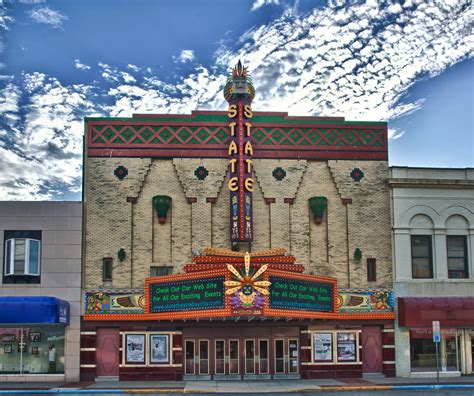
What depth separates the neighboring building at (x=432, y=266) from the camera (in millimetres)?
32125

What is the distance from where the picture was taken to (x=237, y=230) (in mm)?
31438

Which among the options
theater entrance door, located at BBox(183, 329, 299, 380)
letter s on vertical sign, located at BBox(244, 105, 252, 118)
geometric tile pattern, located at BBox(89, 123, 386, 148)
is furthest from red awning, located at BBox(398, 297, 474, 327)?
letter s on vertical sign, located at BBox(244, 105, 252, 118)

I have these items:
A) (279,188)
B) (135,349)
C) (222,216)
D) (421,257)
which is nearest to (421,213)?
(421,257)

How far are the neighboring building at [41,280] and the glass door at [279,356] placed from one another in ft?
29.3

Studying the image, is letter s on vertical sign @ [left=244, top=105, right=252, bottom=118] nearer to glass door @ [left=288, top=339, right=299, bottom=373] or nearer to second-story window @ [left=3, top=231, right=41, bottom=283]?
glass door @ [left=288, top=339, right=299, bottom=373]

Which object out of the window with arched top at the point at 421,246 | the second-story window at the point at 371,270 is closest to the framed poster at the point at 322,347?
the second-story window at the point at 371,270

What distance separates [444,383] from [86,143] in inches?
751

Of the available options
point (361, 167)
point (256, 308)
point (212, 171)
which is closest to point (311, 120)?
point (361, 167)

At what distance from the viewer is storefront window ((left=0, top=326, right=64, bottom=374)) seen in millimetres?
31062

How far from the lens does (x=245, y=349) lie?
32.0 metres

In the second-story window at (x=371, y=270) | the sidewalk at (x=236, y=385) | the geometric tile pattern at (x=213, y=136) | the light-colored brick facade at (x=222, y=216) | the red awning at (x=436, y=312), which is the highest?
the geometric tile pattern at (x=213, y=136)

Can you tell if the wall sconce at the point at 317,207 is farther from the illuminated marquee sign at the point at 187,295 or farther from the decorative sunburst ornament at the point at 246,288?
the illuminated marquee sign at the point at 187,295

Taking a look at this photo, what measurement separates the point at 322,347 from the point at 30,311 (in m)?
13.0

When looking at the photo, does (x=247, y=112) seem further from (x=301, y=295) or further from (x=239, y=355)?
(x=239, y=355)
